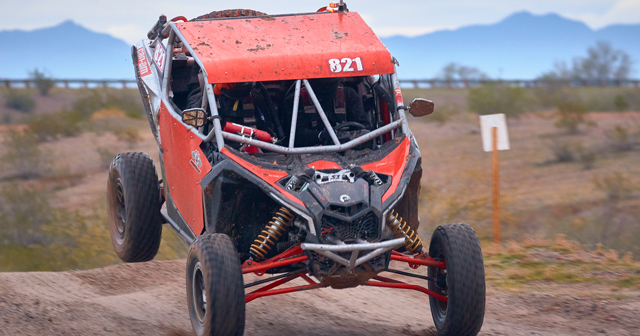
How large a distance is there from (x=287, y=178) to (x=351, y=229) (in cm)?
70

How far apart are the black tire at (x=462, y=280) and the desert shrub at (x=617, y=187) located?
34.0ft

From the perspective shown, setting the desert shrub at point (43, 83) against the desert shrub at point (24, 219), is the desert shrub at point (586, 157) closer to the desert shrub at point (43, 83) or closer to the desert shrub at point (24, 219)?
the desert shrub at point (24, 219)

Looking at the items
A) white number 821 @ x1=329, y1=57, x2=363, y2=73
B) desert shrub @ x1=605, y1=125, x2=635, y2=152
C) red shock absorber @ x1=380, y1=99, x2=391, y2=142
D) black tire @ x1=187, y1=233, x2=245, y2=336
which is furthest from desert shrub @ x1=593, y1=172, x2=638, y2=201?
black tire @ x1=187, y1=233, x2=245, y2=336

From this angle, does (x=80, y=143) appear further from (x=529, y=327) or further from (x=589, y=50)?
(x=589, y=50)

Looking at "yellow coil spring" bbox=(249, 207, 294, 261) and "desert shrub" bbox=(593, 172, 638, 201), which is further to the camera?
"desert shrub" bbox=(593, 172, 638, 201)

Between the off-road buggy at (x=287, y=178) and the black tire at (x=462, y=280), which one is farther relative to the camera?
the black tire at (x=462, y=280)

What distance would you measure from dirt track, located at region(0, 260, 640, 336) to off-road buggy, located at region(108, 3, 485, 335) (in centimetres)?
71

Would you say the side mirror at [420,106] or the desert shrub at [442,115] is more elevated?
the side mirror at [420,106]

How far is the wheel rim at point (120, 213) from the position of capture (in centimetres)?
781

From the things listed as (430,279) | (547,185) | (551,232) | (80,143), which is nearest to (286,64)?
(430,279)

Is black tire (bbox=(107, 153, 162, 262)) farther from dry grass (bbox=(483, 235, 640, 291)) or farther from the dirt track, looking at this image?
dry grass (bbox=(483, 235, 640, 291))

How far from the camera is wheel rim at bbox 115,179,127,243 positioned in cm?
781

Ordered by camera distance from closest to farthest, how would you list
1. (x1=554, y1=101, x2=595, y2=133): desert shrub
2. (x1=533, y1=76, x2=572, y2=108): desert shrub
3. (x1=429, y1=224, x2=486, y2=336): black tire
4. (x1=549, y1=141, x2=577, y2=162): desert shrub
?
1. (x1=429, y1=224, x2=486, y2=336): black tire
2. (x1=549, y1=141, x2=577, y2=162): desert shrub
3. (x1=554, y1=101, x2=595, y2=133): desert shrub
4. (x1=533, y1=76, x2=572, y2=108): desert shrub

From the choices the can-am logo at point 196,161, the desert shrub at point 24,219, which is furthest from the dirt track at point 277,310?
the desert shrub at point 24,219
